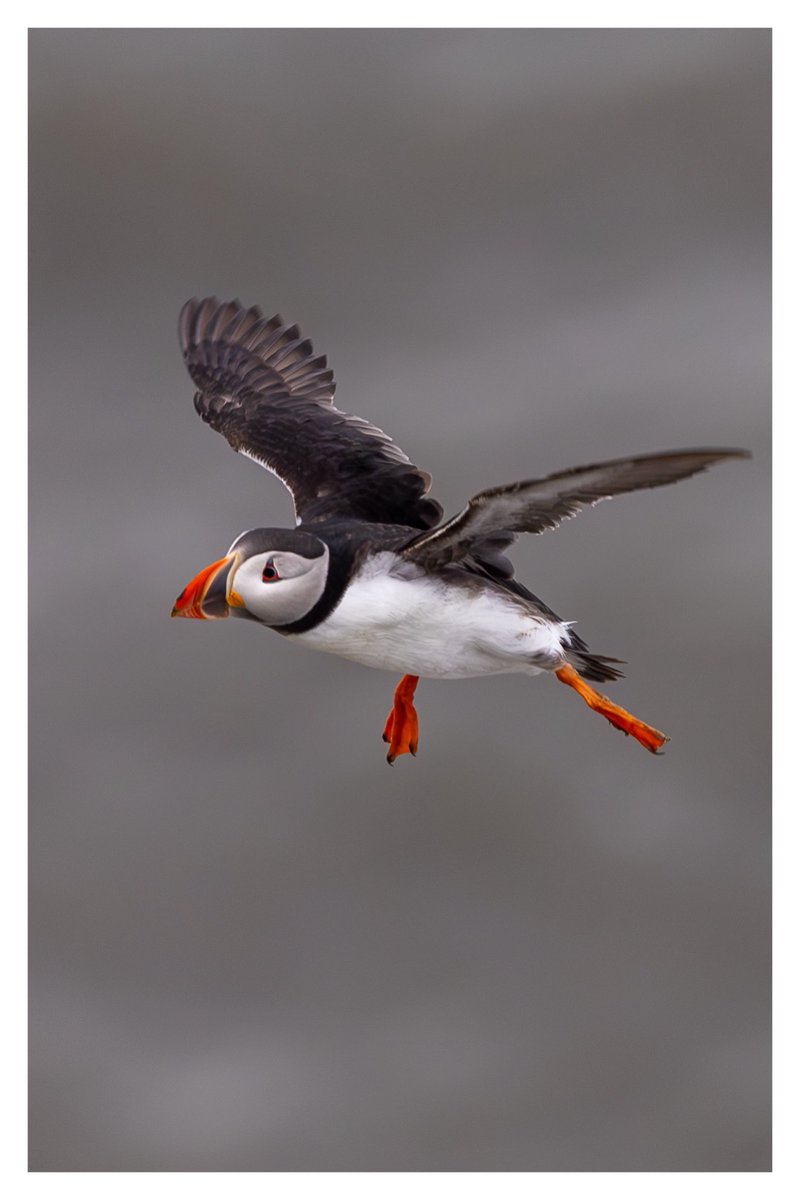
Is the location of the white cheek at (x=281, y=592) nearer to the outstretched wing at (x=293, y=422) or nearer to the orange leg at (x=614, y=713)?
the outstretched wing at (x=293, y=422)

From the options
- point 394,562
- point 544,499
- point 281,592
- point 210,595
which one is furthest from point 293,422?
point 544,499

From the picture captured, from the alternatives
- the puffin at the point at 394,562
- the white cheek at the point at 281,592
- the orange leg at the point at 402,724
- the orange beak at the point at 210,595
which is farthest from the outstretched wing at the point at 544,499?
the orange leg at the point at 402,724

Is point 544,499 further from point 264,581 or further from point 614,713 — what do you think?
point 614,713

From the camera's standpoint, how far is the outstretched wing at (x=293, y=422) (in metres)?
6.47

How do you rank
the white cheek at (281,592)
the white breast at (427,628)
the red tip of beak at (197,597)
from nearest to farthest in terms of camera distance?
1. the red tip of beak at (197,597)
2. the white cheek at (281,592)
3. the white breast at (427,628)

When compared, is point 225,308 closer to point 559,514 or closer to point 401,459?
point 401,459

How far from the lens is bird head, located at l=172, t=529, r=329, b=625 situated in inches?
210

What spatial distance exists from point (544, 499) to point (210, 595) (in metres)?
0.99

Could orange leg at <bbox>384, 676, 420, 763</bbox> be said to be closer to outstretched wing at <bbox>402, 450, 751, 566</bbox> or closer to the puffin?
the puffin

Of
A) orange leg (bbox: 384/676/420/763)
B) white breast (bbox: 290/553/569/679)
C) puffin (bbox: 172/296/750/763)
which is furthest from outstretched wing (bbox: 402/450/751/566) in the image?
orange leg (bbox: 384/676/420/763)

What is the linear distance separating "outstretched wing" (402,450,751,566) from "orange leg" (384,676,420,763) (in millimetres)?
1118

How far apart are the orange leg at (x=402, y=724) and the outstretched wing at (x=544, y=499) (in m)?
1.12

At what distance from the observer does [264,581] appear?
5.44 meters

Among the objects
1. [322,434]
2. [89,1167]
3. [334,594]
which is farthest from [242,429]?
[89,1167]
